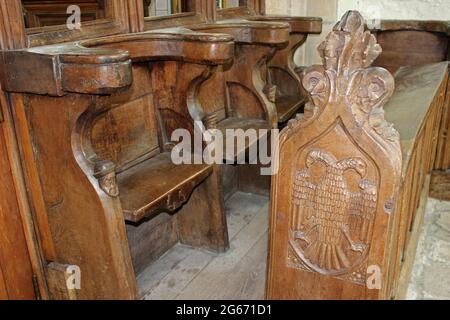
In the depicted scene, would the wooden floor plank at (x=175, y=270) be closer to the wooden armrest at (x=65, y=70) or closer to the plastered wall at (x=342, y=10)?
the wooden armrest at (x=65, y=70)

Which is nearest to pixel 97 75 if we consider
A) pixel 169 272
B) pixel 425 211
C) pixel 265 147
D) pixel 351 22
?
pixel 351 22

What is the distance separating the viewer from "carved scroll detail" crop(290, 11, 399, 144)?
1.02 meters

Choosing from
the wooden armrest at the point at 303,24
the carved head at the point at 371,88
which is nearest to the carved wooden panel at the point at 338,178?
the carved head at the point at 371,88

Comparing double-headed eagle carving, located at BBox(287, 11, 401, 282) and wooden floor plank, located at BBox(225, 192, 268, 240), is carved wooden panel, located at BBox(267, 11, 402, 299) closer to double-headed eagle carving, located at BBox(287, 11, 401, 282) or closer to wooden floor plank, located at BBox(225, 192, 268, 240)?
double-headed eagle carving, located at BBox(287, 11, 401, 282)

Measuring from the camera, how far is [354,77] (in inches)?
40.8

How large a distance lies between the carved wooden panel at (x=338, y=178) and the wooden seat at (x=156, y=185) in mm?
458

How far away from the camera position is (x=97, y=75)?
4.01ft

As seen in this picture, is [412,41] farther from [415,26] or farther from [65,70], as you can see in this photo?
[65,70]

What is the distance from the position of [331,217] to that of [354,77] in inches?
14.5

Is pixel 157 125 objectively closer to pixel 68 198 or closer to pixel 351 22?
pixel 68 198

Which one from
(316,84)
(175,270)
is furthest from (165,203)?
(316,84)

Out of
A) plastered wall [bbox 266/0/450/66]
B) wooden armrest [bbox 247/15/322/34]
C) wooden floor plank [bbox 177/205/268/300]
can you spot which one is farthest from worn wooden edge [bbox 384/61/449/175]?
plastered wall [bbox 266/0/450/66]

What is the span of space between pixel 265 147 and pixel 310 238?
4.37 ft

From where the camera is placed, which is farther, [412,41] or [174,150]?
[412,41]
